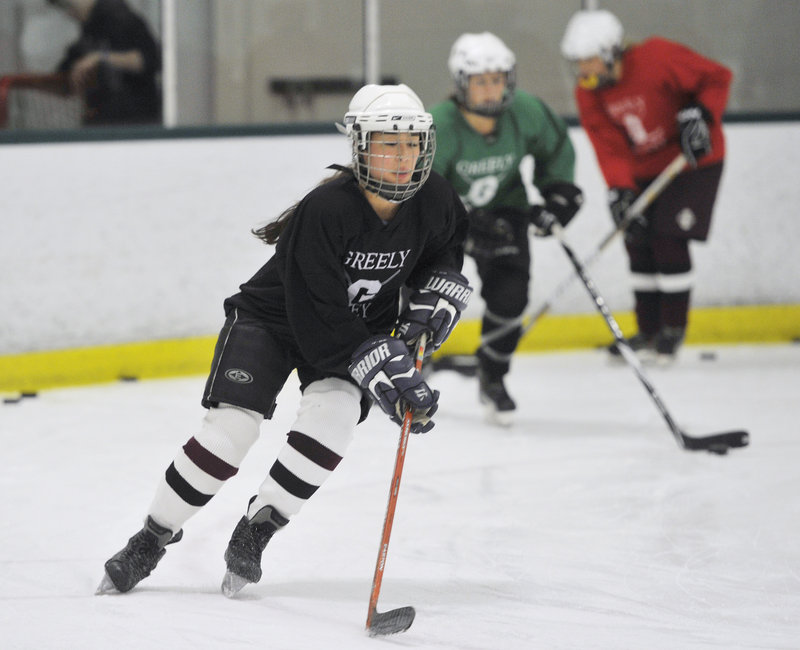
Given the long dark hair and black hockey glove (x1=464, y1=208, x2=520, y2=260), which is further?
black hockey glove (x1=464, y1=208, x2=520, y2=260)

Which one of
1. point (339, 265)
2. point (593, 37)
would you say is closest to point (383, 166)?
point (339, 265)

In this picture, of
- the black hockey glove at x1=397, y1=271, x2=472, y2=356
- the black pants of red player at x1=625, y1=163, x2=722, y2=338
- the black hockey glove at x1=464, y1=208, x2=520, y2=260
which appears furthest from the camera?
the black pants of red player at x1=625, y1=163, x2=722, y2=338

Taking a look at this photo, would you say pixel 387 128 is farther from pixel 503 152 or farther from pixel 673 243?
pixel 673 243

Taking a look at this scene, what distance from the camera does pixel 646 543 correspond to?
2.58 metres

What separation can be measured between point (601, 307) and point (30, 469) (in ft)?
5.01

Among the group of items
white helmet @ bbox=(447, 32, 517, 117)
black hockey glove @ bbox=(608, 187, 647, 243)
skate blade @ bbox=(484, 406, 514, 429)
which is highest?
white helmet @ bbox=(447, 32, 517, 117)

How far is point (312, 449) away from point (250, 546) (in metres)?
0.20

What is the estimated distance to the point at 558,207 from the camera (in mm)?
3582

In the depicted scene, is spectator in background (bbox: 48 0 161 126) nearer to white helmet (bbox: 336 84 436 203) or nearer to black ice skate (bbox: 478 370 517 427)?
black ice skate (bbox: 478 370 517 427)

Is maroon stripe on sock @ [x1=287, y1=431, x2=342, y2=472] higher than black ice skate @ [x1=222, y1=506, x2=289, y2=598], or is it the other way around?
maroon stripe on sock @ [x1=287, y1=431, x2=342, y2=472]

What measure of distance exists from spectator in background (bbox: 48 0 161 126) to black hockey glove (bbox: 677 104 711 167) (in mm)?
1746

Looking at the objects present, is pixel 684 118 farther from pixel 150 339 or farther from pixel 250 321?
pixel 250 321

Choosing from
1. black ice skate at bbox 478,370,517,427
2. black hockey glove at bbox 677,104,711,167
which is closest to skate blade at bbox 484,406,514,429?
black ice skate at bbox 478,370,517,427

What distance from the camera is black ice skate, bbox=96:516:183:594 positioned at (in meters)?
2.15
